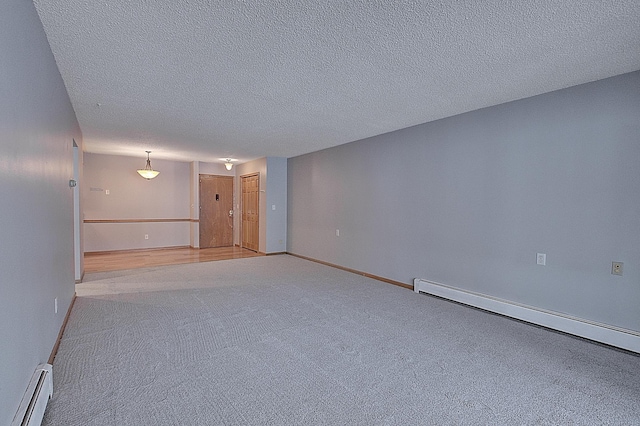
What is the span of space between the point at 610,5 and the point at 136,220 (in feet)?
28.6

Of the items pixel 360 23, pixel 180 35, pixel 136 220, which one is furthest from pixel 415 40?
pixel 136 220

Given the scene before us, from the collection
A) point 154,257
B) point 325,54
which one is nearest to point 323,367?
point 325,54

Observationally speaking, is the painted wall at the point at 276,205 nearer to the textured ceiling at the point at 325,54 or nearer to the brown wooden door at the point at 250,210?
the brown wooden door at the point at 250,210

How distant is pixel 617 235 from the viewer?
2.76m

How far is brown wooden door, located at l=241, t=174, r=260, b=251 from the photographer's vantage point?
776 cm

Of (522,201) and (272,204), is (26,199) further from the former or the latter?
(272,204)

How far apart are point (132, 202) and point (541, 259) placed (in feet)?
26.9

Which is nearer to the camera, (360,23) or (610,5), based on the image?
(610,5)

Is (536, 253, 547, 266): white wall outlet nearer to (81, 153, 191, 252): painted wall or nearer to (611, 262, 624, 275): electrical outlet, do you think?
(611, 262, 624, 275): electrical outlet

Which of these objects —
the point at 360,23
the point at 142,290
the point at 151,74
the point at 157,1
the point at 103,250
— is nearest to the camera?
the point at 157,1

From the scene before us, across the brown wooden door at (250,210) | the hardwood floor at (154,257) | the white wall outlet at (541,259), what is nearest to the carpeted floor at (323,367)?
the white wall outlet at (541,259)

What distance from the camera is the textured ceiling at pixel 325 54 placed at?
1.81 metres

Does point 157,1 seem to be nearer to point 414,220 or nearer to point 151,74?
point 151,74

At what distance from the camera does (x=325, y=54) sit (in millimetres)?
2316
